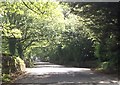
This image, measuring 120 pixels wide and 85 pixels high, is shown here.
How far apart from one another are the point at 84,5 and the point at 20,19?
56.5 ft

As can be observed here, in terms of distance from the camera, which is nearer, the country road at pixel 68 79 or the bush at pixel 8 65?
the country road at pixel 68 79

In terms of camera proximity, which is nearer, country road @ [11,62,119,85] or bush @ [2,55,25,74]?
country road @ [11,62,119,85]

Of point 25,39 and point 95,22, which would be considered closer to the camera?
point 95,22

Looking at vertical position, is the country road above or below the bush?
below

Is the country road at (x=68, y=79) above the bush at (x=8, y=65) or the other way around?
the other way around

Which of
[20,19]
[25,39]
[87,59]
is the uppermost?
[20,19]

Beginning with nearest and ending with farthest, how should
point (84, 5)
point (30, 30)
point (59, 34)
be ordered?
point (84, 5) → point (30, 30) → point (59, 34)

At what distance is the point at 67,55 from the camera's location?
38.1m

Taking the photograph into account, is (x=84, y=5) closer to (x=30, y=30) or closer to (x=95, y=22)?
(x=95, y=22)

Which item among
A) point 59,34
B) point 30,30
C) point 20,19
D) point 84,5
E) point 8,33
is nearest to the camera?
point 84,5

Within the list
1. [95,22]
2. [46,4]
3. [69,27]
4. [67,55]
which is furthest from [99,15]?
[67,55]

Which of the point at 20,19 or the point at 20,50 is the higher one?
the point at 20,19

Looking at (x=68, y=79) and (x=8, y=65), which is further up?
(x=8, y=65)

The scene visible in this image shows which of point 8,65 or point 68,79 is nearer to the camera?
point 68,79
